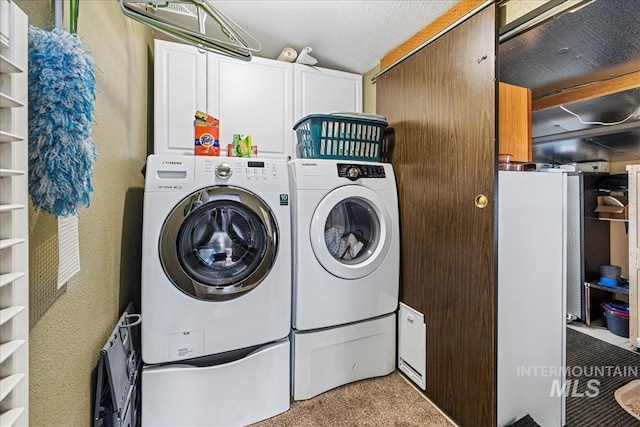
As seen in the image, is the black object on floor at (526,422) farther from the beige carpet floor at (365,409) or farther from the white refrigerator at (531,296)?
the beige carpet floor at (365,409)

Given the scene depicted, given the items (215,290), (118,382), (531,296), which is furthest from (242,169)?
(531,296)

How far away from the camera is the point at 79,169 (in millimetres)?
633

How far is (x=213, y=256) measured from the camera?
1.43m

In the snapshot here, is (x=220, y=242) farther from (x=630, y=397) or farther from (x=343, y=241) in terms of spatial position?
(x=630, y=397)

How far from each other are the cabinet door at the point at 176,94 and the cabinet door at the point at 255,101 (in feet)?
0.26

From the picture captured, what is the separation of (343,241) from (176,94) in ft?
4.61

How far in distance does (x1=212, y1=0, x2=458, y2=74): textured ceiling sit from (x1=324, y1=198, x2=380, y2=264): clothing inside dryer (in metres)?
1.08

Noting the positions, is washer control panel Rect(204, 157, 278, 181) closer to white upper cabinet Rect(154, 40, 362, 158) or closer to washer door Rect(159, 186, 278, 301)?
washer door Rect(159, 186, 278, 301)

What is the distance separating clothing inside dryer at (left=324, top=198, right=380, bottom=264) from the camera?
1.73 m

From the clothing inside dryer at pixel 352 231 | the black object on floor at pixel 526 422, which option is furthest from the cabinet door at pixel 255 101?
the black object on floor at pixel 526 422

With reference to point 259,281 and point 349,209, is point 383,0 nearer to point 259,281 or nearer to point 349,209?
point 349,209

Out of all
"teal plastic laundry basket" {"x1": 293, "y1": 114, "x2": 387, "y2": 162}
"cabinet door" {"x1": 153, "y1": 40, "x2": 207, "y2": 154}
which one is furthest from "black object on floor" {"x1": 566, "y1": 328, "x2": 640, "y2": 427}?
"cabinet door" {"x1": 153, "y1": 40, "x2": 207, "y2": 154}

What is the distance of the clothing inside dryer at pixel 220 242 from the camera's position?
134 centimetres

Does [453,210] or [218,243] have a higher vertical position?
[453,210]
